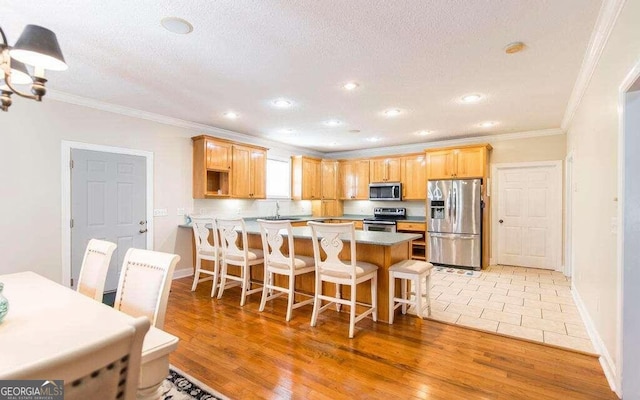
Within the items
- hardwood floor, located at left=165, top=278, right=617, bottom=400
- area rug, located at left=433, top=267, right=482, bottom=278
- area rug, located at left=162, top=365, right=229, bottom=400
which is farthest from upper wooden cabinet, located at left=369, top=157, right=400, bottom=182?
area rug, located at left=162, top=365, right=229, bottom=400

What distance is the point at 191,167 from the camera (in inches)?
201

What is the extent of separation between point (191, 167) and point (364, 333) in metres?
3.84

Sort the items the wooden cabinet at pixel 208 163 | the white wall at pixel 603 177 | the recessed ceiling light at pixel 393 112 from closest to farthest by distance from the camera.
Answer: the white wall at pixel 603 177 → the recessed ceiling light at pixel 393 112 → the wooden cabinet at pixel 208 163

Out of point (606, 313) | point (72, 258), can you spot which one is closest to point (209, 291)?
point (72, 258)

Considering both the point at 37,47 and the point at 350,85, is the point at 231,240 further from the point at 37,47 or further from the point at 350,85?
the point at 37,47

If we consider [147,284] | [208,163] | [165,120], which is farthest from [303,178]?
[147,284]

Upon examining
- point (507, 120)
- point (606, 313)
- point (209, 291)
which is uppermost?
point (507, 120)

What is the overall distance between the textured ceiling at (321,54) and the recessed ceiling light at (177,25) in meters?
0.05

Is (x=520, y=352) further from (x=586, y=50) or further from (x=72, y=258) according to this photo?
(x=72, y=258)

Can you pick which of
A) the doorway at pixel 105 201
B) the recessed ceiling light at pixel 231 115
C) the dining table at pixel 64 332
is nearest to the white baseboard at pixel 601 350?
the dining table at pixel 64 332

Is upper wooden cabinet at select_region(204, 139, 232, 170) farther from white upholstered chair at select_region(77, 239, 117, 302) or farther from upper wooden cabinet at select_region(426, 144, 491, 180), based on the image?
upper wooden cabinet at select_region(426, 144, 491, 180)

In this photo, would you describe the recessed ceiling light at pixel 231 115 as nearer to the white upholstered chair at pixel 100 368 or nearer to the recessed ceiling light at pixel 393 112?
the recessed ceiling light at pixel 393 112

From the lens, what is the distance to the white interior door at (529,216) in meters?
5.44

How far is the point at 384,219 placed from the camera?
6.74 metres
